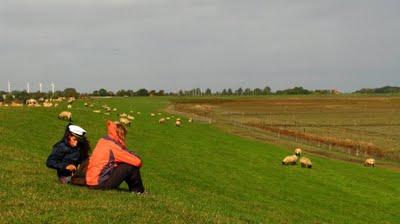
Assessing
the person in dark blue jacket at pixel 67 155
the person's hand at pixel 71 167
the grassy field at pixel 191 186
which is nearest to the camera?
the grassy field at pixel 191 186

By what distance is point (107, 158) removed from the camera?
1638 centimetres

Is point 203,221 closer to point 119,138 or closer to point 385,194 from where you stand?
point 119,138

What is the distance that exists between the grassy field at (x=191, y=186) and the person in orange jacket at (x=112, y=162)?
0.45 metres

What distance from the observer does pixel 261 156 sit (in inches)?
1810

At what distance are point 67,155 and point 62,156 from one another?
167 mm

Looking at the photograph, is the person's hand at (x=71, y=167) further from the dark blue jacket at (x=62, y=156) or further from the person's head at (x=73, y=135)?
the person's head at (x=73, y=135)

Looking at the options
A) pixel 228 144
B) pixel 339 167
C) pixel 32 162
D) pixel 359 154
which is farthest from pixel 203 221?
pixel 359 154

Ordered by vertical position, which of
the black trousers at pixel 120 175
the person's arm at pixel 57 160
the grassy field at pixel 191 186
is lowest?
the grassy field at pixel 191 186

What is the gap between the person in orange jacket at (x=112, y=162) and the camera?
16.4 metres

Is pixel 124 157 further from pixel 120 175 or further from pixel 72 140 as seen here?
pixel 72 140

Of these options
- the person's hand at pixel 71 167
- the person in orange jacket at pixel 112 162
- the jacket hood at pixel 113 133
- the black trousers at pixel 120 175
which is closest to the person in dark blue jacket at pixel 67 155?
the person's hand at pixel 71 167

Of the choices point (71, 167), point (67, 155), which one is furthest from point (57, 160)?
point (71, 167)

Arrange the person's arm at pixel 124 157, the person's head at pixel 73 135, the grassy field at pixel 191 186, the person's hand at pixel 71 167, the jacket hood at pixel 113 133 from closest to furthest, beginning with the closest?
the grassy field at pixel 191 186
the person's arm at pixel 124 157
the jacket hood at pixel 113 133
the person's head at pixel 73 135
the person's hand at pixel 71 167

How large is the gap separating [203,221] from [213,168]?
20467 mm
